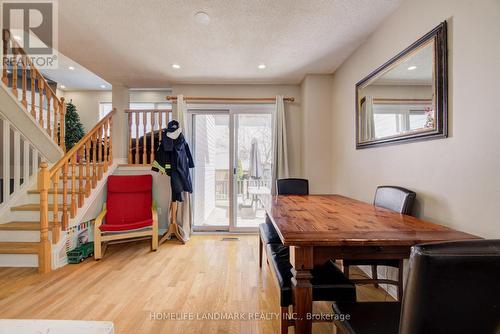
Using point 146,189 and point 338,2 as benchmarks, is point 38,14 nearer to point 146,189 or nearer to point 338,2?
point 146,189

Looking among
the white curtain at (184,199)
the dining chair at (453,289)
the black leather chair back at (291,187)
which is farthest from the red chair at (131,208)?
the dining chair at (453,289)

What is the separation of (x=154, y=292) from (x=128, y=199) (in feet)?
5.41

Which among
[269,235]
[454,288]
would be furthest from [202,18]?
[454,288]

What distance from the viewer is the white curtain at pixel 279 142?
11.8 ft

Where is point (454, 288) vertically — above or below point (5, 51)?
below

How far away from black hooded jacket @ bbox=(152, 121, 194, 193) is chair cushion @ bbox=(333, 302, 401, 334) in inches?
105

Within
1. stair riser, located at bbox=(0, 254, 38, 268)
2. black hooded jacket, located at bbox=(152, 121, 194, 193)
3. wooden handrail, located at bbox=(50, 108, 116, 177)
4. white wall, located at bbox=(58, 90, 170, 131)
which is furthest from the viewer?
white wall, located at bbox=(58, 90, 170, 131)

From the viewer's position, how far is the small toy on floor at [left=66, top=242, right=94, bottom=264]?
2635 millimetres

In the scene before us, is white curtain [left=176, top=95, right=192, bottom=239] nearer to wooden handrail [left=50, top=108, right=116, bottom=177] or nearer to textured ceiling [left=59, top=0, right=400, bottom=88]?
textured ceiling [left=59, top=0, right=400, bottom=88]

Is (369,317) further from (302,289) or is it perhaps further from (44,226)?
(44,226)

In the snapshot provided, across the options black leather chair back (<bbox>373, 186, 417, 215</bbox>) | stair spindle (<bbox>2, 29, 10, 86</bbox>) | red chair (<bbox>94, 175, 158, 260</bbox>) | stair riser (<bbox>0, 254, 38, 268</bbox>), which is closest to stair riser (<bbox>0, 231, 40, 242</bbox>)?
stair riser (<bbox>0, 254, 38, 268</bbox>)

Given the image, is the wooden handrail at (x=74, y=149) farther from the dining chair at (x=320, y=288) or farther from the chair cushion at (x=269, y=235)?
the dining chair at (x=320, y=288)

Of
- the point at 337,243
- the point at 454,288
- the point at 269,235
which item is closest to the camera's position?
the point at 454,288

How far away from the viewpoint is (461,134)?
133 centimetres
